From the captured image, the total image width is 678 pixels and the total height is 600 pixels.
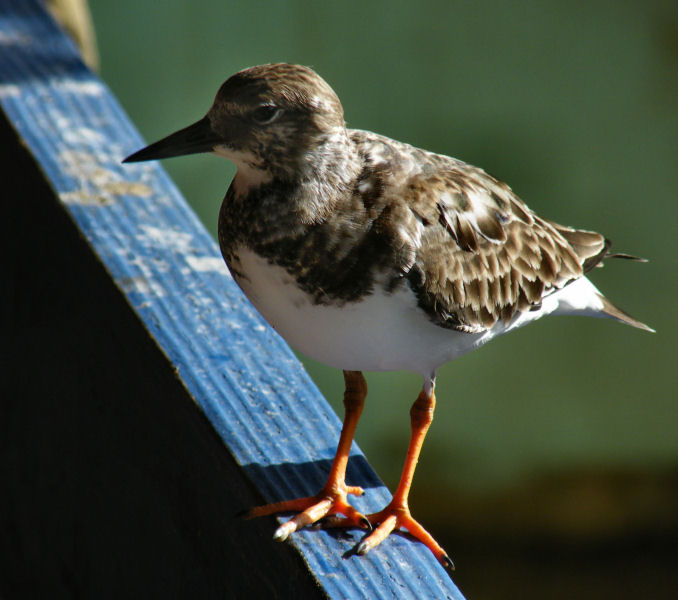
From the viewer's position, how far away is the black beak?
145 cm

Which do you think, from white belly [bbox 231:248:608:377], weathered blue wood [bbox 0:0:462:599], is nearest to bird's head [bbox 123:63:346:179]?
white belly [bbox 231:248:608:377]

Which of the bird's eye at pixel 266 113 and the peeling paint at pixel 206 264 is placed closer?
the bird's eye at pixel 266 113

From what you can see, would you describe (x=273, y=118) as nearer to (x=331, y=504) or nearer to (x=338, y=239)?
(x=338, y=239)

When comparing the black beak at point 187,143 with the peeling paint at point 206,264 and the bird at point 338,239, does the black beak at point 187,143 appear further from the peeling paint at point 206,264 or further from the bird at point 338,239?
the peeling paint at point 206,264

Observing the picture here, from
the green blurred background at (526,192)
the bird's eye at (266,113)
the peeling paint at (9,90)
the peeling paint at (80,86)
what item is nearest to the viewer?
the bird's eye at (266,113)

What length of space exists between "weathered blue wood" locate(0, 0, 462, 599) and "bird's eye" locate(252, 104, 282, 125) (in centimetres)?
49

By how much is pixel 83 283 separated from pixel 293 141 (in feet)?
2.52

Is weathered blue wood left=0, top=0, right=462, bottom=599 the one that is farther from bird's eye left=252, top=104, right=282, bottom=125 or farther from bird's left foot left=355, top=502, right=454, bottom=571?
bird's eye left=252, top=104, right=282, bottom=125

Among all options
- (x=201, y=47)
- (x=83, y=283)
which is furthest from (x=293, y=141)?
(x=201, y=47)

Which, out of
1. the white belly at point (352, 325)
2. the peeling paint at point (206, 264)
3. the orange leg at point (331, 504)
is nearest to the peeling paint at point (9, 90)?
the peeling paint at point (206, 264)

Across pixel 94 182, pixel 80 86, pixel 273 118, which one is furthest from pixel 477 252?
pixel 80 86

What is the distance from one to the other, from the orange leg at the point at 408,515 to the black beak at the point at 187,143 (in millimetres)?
602

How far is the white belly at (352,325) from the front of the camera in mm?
1415

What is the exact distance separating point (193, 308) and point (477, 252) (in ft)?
1.92
